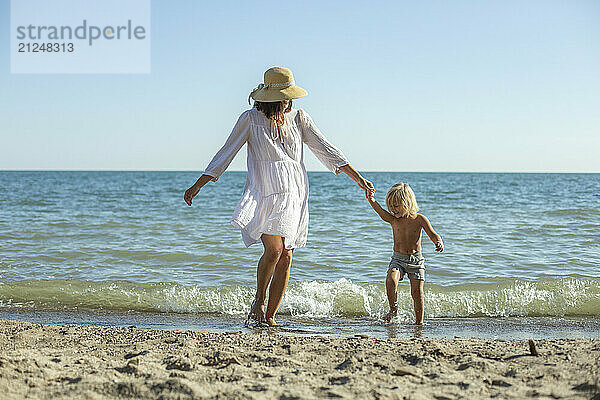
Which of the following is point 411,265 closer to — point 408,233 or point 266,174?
point 408,233

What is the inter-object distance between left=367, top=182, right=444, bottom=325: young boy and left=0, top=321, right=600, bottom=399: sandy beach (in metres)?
0.96

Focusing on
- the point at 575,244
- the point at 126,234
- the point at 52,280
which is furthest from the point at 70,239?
the point at 575,244

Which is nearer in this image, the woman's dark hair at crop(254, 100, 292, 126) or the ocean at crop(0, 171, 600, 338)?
the woman's dark hair at crop(254, 100, 292, 126)

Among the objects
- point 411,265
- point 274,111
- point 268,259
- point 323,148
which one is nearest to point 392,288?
point 411,265

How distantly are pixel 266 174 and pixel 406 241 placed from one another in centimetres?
130

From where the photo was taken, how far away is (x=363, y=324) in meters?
4.76

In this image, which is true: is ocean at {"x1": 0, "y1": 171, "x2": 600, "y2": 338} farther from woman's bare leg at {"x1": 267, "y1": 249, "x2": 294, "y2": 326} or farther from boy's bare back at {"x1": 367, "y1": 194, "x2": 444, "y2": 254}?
boy's bare back at {"x1": 367, "y1": 194, "x2": 444, "y2": 254}

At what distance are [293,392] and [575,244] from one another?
775cm

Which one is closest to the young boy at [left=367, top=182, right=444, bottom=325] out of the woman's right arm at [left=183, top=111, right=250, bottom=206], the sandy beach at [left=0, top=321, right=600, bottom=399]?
the sandy beach at [left=0, top=321, right=600, bottom=399]

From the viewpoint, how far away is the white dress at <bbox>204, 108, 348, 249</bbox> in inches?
161

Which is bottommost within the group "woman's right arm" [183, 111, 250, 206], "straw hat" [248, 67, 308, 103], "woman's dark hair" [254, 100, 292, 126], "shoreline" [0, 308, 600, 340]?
"shoreline" [0, 308, 600, 340]

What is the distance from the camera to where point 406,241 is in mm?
4672

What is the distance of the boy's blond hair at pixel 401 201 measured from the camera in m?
4.61

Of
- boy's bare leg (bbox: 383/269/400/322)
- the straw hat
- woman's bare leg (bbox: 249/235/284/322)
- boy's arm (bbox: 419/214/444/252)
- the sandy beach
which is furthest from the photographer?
boy's bare leg (bbox: 383/269/400/322)
